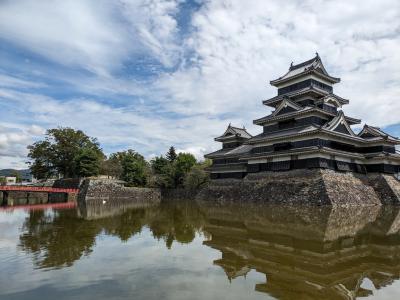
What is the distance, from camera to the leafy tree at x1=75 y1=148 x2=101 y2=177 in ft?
167

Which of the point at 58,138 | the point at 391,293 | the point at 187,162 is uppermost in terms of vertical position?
the point at 58,138

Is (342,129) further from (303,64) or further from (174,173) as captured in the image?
(174,173)

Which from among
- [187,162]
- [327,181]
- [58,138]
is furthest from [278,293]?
[58,138]

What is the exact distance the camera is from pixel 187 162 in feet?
176

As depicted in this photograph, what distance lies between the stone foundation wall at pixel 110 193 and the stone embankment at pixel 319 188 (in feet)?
52.4

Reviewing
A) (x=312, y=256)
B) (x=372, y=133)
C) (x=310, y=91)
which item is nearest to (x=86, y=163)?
(x=310, y=91)

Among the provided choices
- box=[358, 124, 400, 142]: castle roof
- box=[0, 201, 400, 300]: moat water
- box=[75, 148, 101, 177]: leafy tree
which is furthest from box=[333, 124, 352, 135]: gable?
box=[75, 148, 101, 177]: leafy tree

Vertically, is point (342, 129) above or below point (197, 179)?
above

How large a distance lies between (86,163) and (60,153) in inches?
255

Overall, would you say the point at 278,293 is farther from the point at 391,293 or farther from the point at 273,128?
the point at 273,128

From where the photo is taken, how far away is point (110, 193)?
46.0 metres

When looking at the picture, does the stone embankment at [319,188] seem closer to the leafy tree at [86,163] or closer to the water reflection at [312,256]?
the water reflection at [312,256]

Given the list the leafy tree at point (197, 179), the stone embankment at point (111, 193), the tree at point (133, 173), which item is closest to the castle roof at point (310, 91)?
the leafy tree at point (197, 179)

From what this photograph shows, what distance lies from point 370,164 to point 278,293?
3086 cm
